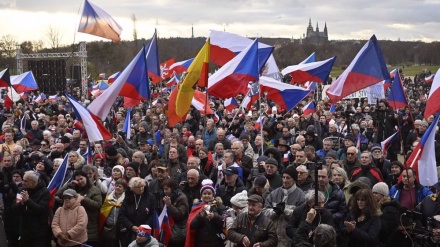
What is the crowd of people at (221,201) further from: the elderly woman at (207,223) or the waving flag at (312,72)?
the waving flag at (312,72)

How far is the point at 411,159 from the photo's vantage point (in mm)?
8430

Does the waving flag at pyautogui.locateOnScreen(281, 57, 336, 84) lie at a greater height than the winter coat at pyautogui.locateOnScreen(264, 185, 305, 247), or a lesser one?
greater

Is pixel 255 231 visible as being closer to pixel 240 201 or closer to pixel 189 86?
pixel 240 201

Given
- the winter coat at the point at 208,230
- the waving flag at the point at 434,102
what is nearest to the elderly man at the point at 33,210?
the winter coat at the point at 208,230

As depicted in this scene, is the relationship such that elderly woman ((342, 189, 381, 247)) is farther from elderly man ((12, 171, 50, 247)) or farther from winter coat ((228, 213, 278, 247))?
elderly man ((12, 171, 50, 247))

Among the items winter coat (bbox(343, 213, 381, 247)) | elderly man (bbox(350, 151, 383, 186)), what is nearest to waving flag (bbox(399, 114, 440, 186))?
elderly man (bbox(350, 151, 383, 186))

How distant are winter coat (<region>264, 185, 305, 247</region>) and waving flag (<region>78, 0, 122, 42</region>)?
7.11 metres

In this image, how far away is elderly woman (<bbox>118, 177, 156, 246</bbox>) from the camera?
780 centimetres

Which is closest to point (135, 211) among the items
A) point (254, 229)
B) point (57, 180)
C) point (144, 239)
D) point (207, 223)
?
point (144, 239)

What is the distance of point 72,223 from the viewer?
7.71 m

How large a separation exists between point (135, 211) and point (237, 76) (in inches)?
173

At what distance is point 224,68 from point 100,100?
2.37 metres

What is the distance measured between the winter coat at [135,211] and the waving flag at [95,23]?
6137mm

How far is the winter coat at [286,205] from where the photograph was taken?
675 centimetres
